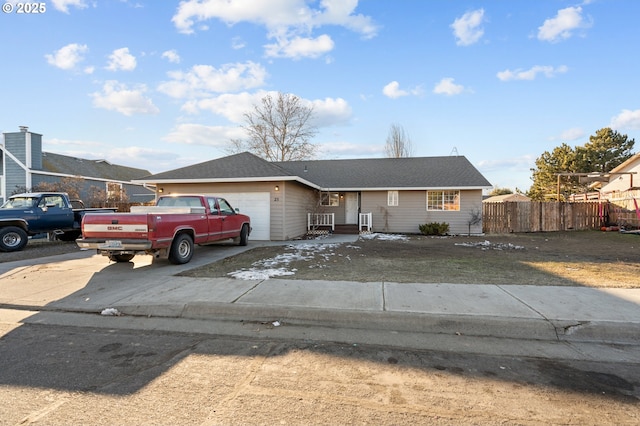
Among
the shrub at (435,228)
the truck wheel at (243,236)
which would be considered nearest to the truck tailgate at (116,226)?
the truck wheel at (243,236)

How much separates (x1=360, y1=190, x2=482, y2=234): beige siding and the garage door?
7114mm

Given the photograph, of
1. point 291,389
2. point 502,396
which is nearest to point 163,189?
point 291,389

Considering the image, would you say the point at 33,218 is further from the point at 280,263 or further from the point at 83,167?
the point at 83,167

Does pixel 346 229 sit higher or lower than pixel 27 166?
lower

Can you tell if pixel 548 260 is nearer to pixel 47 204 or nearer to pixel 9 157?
pixel 47 204

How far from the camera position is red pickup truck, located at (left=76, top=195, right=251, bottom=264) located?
7473 millimetres

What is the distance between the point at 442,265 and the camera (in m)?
8.38

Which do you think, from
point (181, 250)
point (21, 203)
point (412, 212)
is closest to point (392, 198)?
point (412, 212)

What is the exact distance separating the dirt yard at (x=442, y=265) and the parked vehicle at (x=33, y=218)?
26.6ft

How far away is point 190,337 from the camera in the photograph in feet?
14.0

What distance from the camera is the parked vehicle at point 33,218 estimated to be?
11.4 meters

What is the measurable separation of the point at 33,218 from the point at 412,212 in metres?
17.0

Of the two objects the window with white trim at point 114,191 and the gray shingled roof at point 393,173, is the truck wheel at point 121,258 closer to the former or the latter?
the gray shingled roof at point 393,173

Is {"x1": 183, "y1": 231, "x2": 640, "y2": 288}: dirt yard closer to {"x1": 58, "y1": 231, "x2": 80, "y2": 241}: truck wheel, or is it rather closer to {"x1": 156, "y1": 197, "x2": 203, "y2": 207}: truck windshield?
{"x1": 156, "y1": 197, "x2": 203, "y2": 207}: truck windshield
